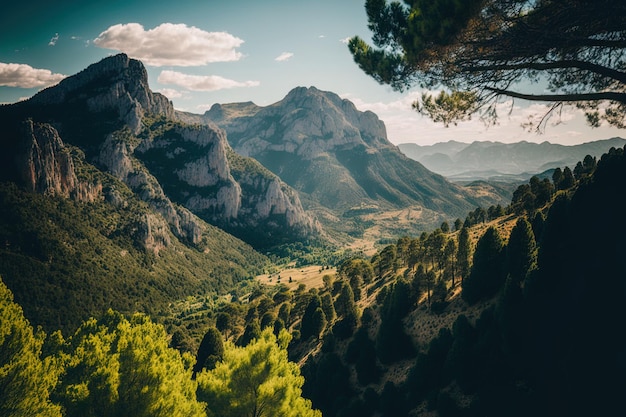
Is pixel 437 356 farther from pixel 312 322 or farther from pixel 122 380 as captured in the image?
pixel 122 380

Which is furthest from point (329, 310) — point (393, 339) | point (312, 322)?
point (393, 339)

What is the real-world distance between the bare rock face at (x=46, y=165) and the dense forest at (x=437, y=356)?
126660 mm

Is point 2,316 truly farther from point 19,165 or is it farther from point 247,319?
point 19,165

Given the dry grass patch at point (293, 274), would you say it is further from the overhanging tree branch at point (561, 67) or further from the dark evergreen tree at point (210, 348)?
the overhanging tree branch at point (561, 67)

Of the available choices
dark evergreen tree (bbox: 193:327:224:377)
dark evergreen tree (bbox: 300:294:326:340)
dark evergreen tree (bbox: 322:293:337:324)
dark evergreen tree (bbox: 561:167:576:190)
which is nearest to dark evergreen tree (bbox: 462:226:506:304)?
dark evergreen tree (bbox: 300:294:326:340)

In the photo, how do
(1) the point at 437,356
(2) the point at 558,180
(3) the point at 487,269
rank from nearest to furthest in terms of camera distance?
(1) the point at 437,356
(3) the point at 487,269
(2) the point at 558,180

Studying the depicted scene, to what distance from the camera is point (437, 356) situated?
29.9 meters

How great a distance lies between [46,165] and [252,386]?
154 meters

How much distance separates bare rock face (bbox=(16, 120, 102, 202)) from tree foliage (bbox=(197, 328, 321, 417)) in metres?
147

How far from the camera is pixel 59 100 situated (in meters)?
193

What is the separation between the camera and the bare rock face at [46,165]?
120 m

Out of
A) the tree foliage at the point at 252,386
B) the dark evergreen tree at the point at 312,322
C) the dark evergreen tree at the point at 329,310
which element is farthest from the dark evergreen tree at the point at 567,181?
the tree foliage at the point at 252,386

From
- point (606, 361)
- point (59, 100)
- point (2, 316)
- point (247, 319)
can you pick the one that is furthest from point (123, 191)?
point (606, 361)

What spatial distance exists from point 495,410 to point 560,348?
8.38 meters
